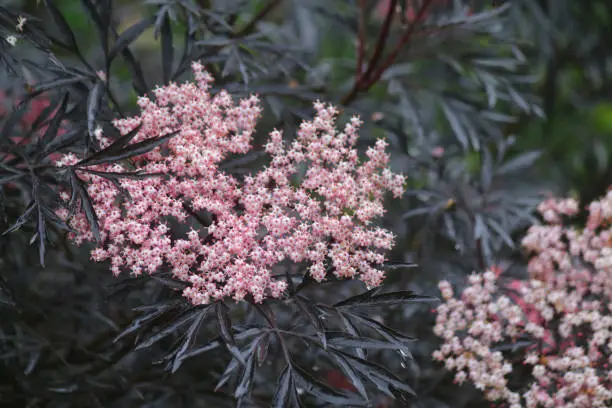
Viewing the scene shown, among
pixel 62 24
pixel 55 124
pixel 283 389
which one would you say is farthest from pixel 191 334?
pixel 62 24

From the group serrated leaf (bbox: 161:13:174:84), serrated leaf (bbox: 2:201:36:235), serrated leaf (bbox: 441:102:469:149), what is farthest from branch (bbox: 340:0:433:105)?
serrated leaf (bbox: 2:201:36:235)

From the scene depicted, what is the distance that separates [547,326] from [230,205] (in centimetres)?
49

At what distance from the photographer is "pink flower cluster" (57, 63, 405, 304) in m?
0.69

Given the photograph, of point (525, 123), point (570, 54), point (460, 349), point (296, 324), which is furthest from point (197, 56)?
point (570, 54)

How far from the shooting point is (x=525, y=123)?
170 centimetres

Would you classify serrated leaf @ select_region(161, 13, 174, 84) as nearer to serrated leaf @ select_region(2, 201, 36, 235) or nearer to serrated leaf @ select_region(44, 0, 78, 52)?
serrated leaf @ select_region(44, 0, 78, 52)

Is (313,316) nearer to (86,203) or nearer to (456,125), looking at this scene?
(86,203)

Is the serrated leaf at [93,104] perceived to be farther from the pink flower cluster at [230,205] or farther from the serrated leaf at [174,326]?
the serrated leaf at [174,326]

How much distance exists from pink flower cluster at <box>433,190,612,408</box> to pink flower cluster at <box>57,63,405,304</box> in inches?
8.2

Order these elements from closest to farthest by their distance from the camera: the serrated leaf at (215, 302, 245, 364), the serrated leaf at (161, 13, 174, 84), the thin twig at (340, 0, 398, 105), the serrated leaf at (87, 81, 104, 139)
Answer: the serrated leaf at (215, 302, 245, 364)
the serrated leaf at (87, 81, 104, 139)
the serrated leaf at (161, 13, 174, 84)
the thin twig at (340, 0, 398, 105)

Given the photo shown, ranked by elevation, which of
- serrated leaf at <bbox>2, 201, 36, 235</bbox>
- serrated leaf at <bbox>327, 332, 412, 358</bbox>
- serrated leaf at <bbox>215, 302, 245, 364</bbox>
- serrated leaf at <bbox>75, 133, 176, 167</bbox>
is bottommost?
serrated leaf at <bbox>215, 302, 245, 364</bbox>

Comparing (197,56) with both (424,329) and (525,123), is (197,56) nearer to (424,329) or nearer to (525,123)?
(424,329)

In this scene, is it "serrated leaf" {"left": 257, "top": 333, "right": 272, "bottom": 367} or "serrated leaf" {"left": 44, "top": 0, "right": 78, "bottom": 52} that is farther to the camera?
"serrated leaf" {"left": 44, "top": 0, "right": 78, "bottom": 52}

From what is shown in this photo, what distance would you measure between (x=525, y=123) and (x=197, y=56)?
115cm
